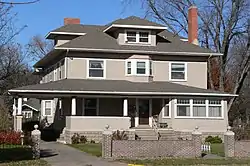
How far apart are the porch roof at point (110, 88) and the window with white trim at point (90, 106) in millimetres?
1472

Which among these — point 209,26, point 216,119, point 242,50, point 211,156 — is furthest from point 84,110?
point 242,50

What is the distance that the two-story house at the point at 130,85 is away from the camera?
32562 mm

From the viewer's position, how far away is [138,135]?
32906 mm

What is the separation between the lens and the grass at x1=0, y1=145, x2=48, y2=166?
1927cm

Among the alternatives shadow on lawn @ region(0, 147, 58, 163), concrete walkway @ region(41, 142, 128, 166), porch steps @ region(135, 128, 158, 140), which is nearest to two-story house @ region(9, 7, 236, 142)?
porch steps @ region(135, 128, 158, 140)

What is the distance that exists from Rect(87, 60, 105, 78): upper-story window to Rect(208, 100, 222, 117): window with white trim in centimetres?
803

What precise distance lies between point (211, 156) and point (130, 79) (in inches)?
517

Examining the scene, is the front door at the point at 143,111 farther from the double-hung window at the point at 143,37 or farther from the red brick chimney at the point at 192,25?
the red brick chimney at the point at 192,25

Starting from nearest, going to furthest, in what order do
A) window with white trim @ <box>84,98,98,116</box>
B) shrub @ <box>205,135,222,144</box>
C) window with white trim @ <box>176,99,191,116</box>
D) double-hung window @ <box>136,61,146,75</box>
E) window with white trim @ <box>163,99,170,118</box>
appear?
shrub @ <box>205,135,222,144</box> < window with white trim @ <box>176,99,191,116</box> < window with white trim @ <box>163,99,170,118</box> < window with white trim @ <box>84,98,98,116</box> < double-hung window @ <box>136,61,146,75</box>

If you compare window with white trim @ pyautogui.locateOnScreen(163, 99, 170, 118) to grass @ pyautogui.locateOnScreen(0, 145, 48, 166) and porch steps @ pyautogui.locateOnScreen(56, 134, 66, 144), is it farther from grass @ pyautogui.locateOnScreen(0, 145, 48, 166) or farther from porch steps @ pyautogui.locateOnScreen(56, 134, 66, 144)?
grass @ pyautogui.locateOnScreen(0, 145, 48, 166)

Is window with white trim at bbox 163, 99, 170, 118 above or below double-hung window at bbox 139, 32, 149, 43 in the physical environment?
below

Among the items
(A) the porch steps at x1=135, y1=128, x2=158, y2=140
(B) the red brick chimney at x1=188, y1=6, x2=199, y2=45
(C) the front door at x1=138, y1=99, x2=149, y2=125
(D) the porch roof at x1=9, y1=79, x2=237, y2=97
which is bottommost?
(A) the porch steps at x1=135, y1=128, x2=158, y2=140

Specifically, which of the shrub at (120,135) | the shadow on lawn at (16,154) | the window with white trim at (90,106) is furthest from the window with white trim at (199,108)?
the shadow on lawn at (16,154)

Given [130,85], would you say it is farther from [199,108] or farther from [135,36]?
[199,108]
